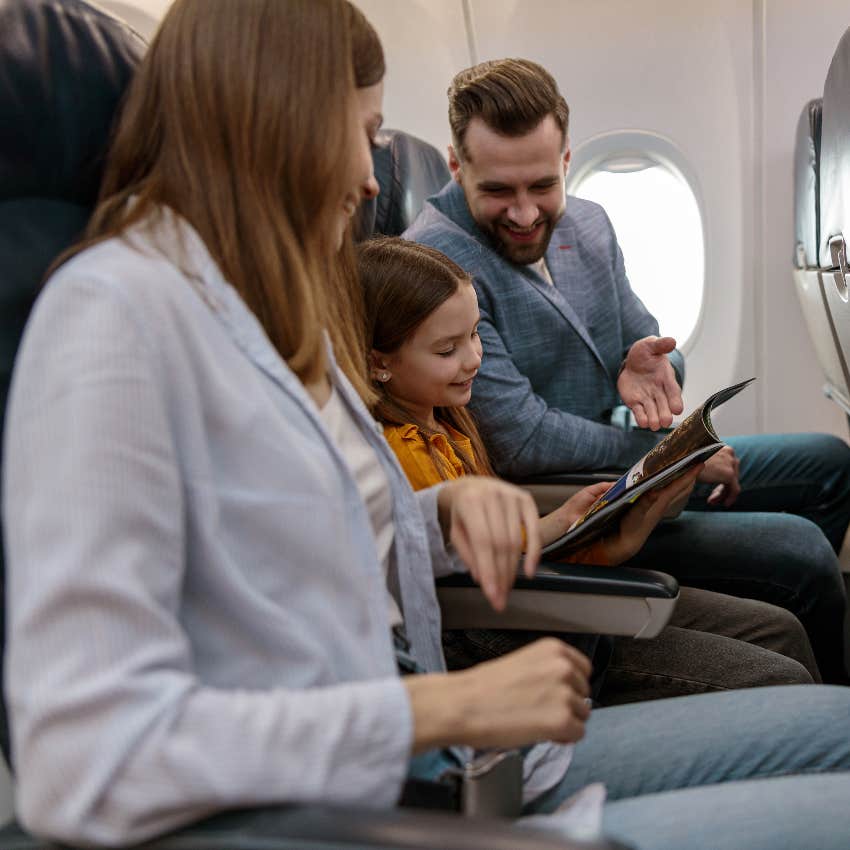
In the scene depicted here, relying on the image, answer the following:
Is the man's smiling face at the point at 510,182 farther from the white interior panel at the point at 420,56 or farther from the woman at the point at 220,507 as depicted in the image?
the white interior panel at the point at 420,56

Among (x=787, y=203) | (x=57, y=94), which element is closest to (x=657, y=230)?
(x=787, y=203)

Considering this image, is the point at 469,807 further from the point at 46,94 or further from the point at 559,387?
the point at 559,387

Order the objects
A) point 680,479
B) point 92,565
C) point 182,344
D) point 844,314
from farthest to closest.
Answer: point 844,314
point 680,479
point 182,344
point 92,565

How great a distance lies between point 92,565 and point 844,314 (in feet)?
6.68

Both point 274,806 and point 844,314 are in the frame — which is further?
point 844,314

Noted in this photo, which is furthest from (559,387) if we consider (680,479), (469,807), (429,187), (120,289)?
(120,289)

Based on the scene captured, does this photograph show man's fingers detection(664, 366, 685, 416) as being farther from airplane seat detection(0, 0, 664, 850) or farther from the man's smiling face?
airplane seat detection(0, 0, 664, 850)

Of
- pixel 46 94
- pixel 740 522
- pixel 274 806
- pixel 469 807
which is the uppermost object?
pixel 46 94

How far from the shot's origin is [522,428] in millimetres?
2254

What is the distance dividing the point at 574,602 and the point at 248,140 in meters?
0.76

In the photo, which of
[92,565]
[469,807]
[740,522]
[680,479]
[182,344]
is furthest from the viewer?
[740,522]

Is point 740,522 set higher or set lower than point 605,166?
lower

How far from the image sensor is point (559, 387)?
246 centimetres

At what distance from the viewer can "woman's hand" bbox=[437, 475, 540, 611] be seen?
116cm
